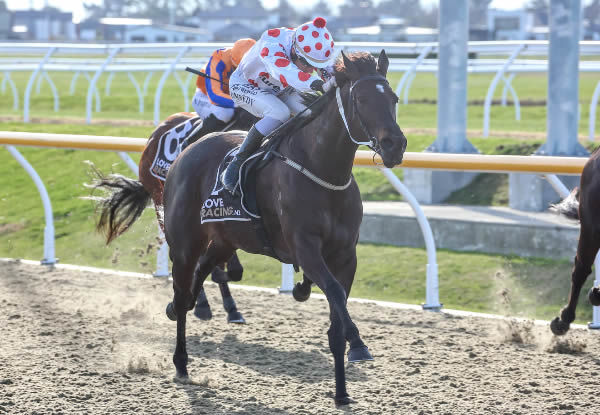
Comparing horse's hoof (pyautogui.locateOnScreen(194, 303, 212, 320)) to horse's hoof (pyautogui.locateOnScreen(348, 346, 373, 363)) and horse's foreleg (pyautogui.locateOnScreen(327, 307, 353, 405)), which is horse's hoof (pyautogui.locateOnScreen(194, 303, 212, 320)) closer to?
horse's foreleg (pyautogui.locateOnScreen(327, 307, 353, 405))

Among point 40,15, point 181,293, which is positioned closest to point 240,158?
point 181,293

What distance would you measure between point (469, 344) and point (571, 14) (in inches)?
146

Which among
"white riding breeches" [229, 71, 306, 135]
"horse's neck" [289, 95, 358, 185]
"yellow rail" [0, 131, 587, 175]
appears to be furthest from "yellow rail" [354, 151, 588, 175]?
"horse's neck" [289, 95, 358, 185]

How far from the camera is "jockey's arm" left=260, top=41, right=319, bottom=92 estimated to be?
4.15m

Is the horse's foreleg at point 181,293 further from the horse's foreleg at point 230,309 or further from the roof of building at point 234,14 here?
the roof of building at point 234,14

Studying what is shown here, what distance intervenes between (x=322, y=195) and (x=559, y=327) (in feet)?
5.56

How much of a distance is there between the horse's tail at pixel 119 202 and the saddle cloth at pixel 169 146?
0.22 meters

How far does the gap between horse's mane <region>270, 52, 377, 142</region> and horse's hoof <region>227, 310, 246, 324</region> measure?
1621mm

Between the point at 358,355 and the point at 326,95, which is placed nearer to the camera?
the point at 358,355

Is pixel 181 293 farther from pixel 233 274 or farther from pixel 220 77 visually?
pixel 220 77

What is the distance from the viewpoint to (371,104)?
362 centimetres

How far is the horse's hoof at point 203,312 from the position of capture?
5688 mm

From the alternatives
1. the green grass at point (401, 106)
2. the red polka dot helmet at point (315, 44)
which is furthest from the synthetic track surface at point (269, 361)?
the green grass at point (401, 106)

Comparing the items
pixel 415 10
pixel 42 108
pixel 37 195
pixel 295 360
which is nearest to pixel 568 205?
pixel 295 360
